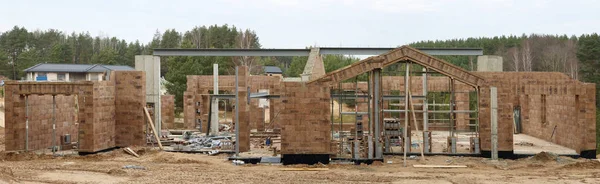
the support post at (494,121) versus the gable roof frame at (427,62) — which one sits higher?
the gable roof frame at (427,62)

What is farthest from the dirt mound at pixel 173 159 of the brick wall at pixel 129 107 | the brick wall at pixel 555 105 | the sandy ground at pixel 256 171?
the brick wall at pixel 555 105

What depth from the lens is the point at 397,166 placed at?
19.4m

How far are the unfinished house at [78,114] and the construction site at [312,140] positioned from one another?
0.13ft

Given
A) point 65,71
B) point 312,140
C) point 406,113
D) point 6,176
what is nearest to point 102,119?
point 6,176

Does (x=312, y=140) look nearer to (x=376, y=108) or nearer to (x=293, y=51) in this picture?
(x=376, y=108)

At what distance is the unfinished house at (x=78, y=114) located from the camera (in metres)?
21.8

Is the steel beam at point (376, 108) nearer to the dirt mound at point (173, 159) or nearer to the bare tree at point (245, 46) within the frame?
the dirt mound at point (173, 159)

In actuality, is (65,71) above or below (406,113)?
above

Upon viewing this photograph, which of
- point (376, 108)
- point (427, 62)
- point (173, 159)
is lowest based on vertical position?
point (173, 159)

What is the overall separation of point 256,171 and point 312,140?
90.0 inches

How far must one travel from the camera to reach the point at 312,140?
19.7 m

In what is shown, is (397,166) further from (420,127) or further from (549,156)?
(420,127)

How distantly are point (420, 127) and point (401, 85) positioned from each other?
3652mm

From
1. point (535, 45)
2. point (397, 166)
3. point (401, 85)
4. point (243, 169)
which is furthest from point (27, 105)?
point (535, 45)
